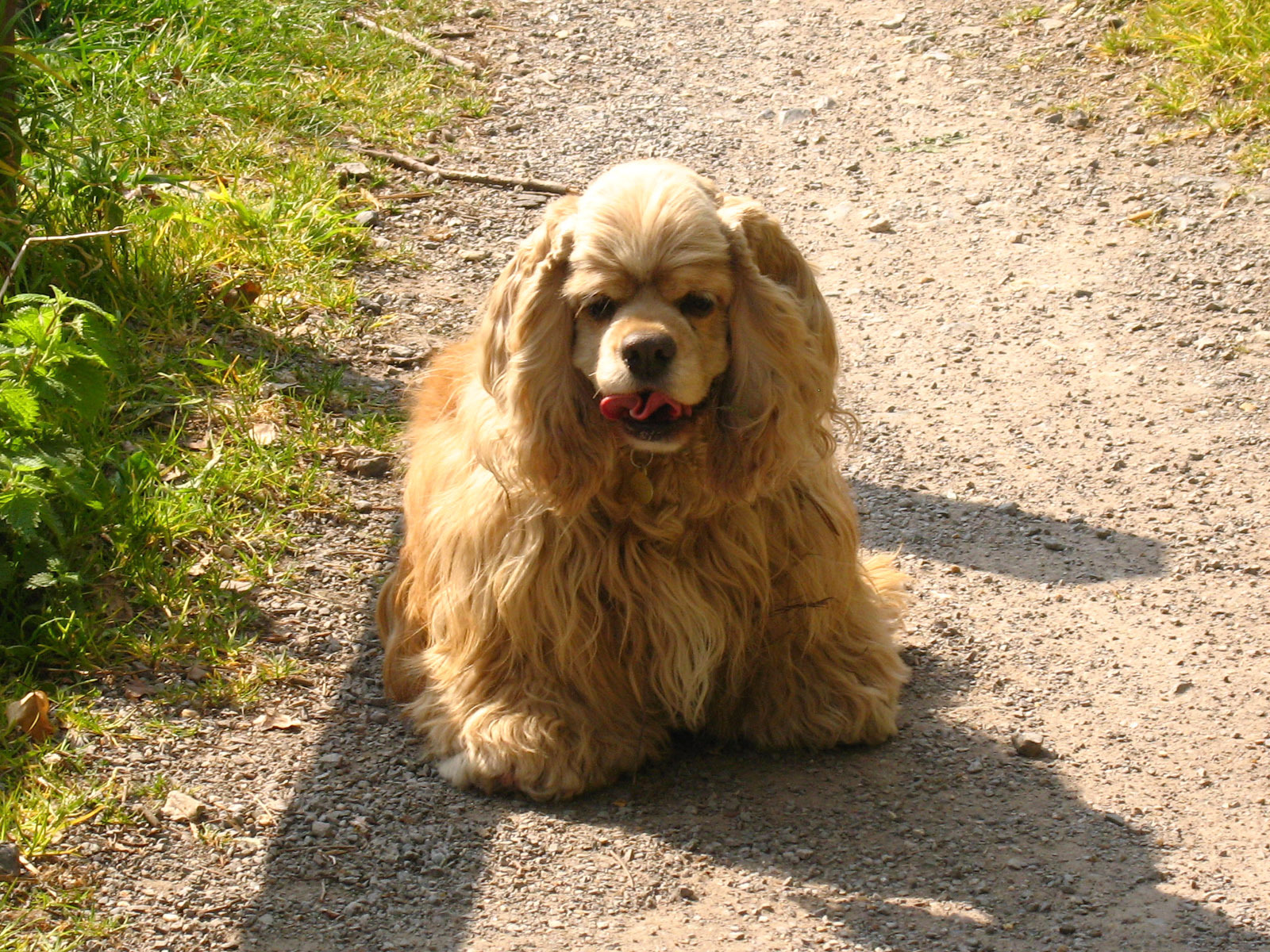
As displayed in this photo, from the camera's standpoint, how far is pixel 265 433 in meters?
4.84

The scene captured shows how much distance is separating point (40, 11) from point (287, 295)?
6.65ft

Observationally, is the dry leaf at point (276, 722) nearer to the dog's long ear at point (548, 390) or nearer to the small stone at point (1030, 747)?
the dog's long ear at point (548, 390)

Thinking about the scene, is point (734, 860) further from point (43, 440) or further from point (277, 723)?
point (43, 440)

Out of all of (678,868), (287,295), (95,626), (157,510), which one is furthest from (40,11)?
(678,868)

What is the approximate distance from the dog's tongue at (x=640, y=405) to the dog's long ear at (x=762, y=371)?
0.13m

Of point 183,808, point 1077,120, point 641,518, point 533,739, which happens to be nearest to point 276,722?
point 183,808

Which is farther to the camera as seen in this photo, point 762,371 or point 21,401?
point 21,401

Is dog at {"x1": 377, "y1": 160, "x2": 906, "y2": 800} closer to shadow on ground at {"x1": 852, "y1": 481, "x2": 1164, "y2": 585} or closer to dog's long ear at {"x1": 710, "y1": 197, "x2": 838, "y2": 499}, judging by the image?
dog's long ear at {"x1": 710, "y1": 197, "x2": 838, "y2": 499}

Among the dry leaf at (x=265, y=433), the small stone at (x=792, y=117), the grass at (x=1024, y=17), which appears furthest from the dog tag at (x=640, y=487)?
the grass at (x=1024, y=17)

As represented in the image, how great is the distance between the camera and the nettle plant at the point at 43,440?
3.75m

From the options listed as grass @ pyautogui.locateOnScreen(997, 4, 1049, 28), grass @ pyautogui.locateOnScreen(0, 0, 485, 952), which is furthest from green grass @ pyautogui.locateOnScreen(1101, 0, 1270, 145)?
grass @ pyautogui.locateOnScreen(0, 0, 485, 952)

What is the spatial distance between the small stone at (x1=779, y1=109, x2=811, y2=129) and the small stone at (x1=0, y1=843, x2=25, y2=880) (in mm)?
5379

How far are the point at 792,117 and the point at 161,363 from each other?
3797 millimetres

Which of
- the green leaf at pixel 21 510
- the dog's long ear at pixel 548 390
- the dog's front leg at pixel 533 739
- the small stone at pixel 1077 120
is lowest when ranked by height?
the dog's front leg at pixel 533 739
